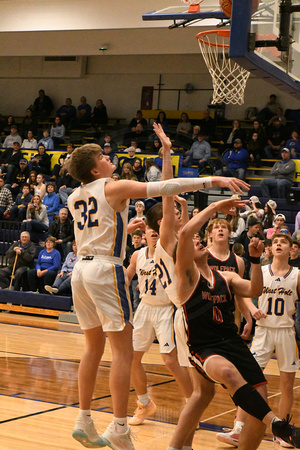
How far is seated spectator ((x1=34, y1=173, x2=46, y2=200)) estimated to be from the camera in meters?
16.0

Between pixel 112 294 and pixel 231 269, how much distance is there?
5.70 feet

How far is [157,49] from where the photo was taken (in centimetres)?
1955

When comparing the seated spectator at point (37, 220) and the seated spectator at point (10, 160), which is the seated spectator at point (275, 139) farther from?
the seated spectator at point (10, 160)

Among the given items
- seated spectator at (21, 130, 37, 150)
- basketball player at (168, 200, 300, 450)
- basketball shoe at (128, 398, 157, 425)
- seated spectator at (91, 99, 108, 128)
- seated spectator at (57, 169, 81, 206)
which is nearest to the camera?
basketball player at (168, 200, 300, 450)

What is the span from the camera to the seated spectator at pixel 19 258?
14.1 meters

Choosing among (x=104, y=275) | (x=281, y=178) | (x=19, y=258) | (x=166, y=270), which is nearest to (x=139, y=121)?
(x=281, y=178)

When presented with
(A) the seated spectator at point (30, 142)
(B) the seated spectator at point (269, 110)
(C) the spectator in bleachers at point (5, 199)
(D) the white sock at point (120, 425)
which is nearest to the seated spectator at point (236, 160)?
(B) the seated spectator at point (269, 110)

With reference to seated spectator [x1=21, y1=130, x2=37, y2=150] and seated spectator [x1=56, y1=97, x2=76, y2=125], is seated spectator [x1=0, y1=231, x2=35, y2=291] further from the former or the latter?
seated spectator [x1=56, y1=97, x2=76, y2=125]

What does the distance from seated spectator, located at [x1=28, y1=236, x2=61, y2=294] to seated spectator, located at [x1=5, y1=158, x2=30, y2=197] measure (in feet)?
13.4

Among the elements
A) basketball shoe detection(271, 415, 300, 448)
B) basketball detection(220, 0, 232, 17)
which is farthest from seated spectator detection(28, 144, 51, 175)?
basketball shoe detection(271, 415, 300, 448)

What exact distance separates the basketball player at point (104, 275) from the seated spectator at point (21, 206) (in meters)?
11.5

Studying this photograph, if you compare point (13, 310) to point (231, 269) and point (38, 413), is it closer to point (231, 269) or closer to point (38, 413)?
point (38, 413)

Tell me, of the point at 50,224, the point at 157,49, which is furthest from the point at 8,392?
the point at 157,49

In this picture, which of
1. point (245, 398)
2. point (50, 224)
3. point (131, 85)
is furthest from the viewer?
point (131, 85)
